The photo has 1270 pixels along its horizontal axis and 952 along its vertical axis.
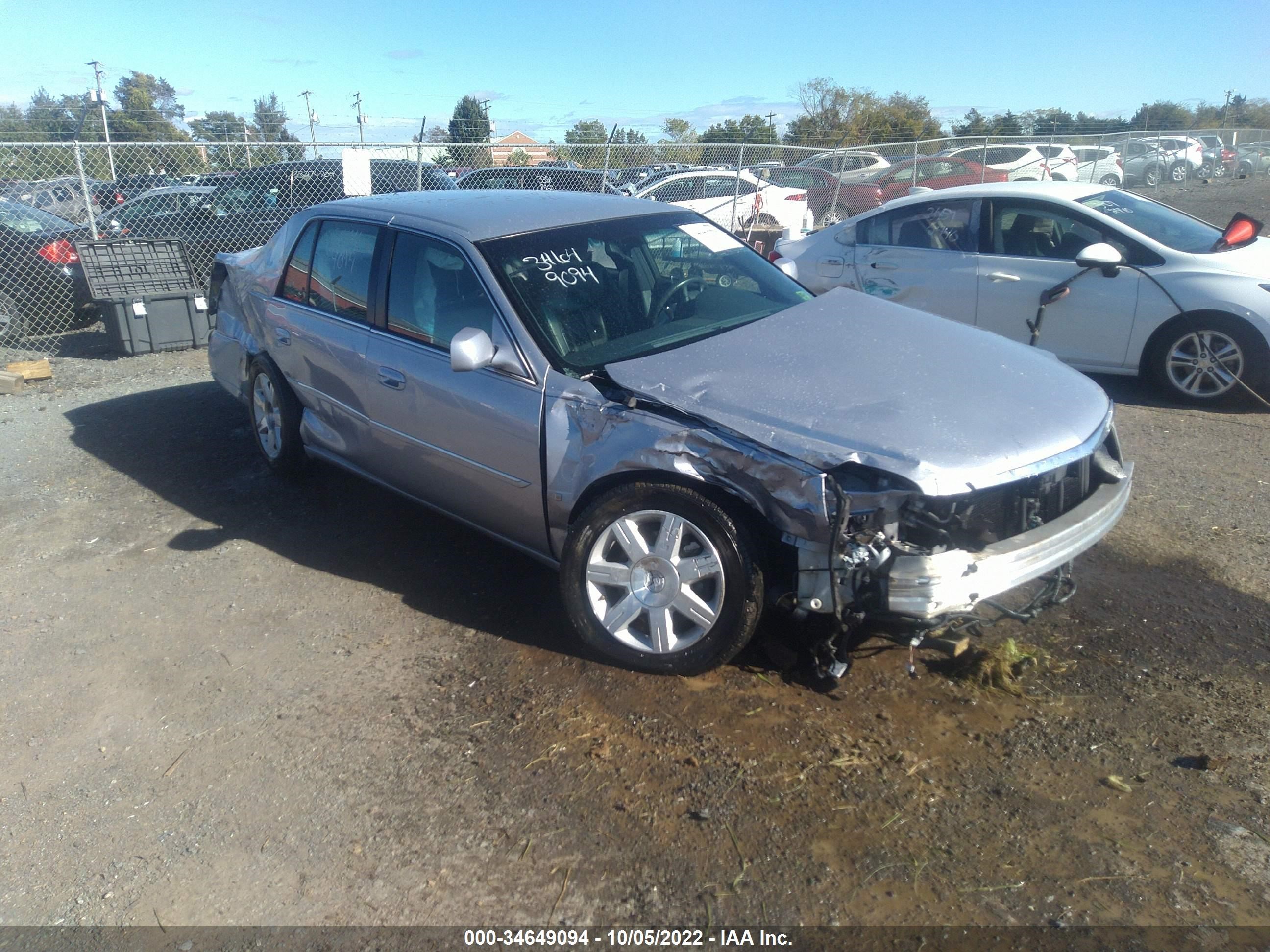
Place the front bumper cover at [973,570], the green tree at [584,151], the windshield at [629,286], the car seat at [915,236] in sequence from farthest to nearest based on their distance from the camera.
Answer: the green tree at [584,151] < the car seat at [915,236] < the windshield at [629,286] < the front bumper cover at [973,570]

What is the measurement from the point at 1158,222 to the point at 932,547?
221 inches

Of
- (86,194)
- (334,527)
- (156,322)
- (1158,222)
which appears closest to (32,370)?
(156,322)

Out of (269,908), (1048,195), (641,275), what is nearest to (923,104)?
(1048,195)

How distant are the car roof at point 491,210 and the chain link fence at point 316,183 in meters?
4.02

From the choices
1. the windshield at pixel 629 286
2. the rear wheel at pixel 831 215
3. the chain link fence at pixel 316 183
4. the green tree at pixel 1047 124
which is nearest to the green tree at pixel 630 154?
the chain link fence at pixel 316 183

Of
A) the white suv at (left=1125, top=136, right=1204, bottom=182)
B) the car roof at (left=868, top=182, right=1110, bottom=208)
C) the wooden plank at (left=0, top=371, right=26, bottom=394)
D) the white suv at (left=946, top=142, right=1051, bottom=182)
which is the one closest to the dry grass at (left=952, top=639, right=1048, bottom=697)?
the car roof at (left=868, top=182, right=1110, bottom=208)

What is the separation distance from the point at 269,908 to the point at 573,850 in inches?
34.2

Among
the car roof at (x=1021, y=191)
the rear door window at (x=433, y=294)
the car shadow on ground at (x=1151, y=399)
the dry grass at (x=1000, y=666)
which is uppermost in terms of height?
the car roof at (x=1021, y=191)

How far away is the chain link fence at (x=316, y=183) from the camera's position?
425 inches

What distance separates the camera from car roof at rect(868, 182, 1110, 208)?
729 centimetres

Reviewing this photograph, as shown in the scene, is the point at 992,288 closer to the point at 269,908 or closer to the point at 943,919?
the point at 943,919

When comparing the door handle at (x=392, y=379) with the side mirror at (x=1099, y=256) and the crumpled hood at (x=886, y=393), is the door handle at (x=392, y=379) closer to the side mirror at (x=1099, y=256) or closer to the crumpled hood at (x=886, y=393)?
the crumpled hood at (x=886, y=393)

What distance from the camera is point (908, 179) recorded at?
1664cm

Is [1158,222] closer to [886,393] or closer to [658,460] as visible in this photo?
[886,393]
